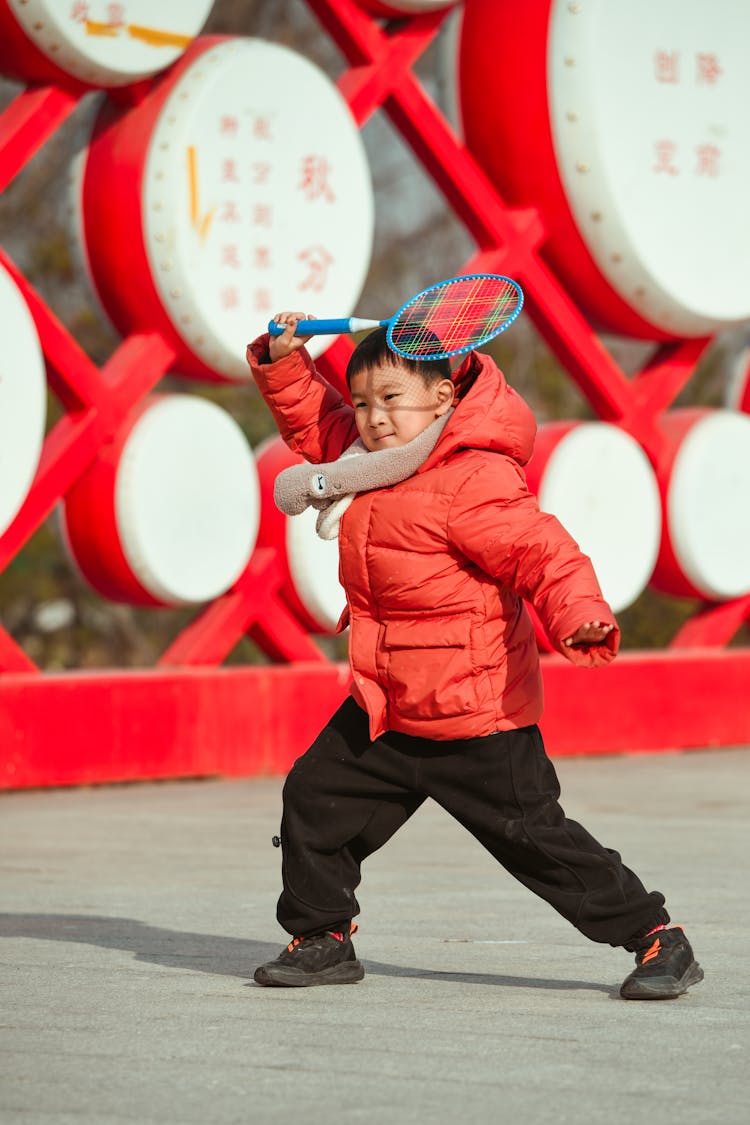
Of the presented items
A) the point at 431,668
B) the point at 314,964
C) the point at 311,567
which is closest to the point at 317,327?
the point at 431,668

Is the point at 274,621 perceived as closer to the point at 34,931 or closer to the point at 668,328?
the point at 668,328

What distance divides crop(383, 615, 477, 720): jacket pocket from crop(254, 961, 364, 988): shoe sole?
23.2 inches

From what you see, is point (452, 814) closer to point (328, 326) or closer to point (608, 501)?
point (328, 326)

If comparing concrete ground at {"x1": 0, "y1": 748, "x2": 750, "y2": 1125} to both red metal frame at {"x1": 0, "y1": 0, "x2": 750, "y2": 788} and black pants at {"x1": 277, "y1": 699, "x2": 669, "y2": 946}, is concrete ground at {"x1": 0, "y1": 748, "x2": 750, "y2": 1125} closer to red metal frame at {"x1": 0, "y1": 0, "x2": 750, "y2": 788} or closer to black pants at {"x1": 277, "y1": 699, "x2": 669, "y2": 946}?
black pants at {"x1": 277, "y1": 699, "x2": 669, "y2": 946}

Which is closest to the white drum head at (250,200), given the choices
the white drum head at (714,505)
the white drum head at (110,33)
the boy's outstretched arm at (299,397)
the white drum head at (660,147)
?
the white drum head at (110,33)

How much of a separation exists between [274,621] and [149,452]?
1.23 meters

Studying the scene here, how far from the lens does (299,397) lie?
14.7ft

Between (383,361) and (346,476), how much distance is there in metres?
0.25

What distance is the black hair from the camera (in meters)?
4.22

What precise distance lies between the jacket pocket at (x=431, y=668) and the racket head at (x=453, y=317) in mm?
566

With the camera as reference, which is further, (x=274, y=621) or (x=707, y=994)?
(x=274, y=621)

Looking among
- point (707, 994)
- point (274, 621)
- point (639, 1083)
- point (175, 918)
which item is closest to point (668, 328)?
point (274, 621)

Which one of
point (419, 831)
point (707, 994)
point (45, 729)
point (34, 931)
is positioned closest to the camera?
point (707, 994)

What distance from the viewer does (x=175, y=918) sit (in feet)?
17.0
